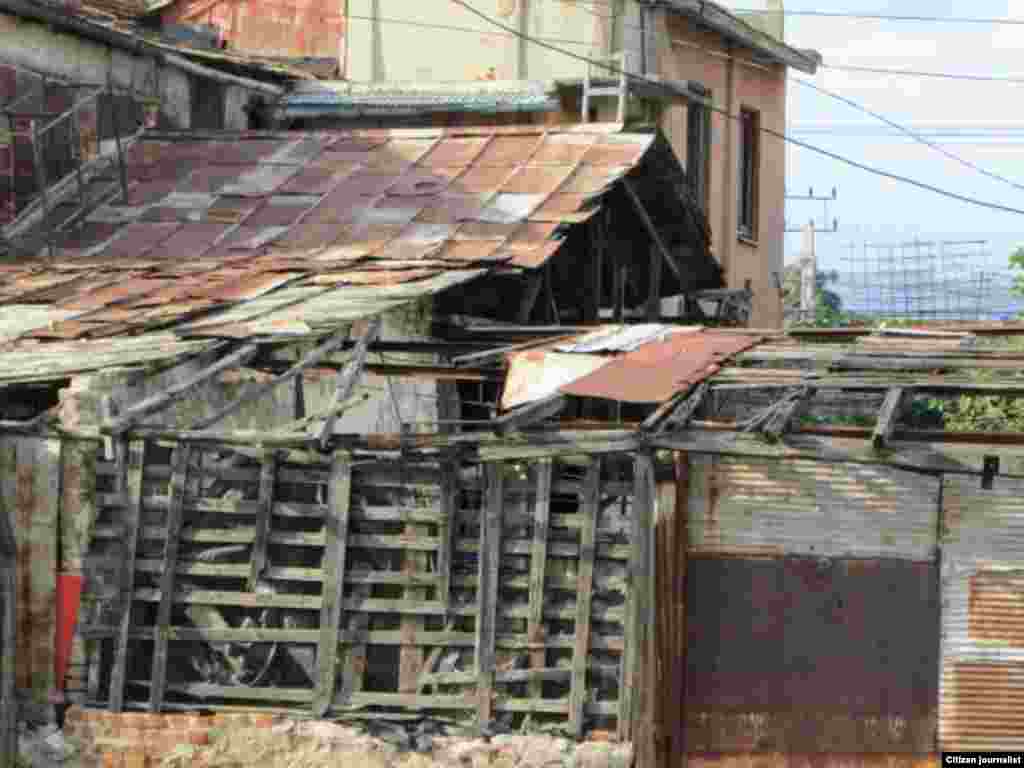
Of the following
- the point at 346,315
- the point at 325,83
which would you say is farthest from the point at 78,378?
the point at 325,83

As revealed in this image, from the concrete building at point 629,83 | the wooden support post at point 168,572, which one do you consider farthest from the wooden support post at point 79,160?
the wooden support post at point 168,572

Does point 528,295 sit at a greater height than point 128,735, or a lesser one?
greater

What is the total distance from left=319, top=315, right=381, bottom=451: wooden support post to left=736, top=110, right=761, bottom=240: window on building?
11.7 metres

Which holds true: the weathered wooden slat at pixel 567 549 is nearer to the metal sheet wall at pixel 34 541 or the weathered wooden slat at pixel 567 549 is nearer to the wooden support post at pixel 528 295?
the metal sheet wall at pixel 34 541

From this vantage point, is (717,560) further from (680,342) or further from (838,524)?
(680,342)

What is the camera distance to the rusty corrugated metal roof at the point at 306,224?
510 inches

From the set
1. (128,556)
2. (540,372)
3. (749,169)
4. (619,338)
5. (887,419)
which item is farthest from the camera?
(749,169)

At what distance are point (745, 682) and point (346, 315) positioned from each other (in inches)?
131

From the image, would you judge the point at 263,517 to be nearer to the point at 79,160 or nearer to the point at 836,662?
the point at 836,662

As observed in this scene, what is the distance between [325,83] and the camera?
18.8 meters

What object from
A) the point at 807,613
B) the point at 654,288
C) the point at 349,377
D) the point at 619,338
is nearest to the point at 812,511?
the point at 807,613

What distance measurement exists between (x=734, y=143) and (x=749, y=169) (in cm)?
78

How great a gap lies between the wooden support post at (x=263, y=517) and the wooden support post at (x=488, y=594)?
3.62 ft

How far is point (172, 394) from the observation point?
10.6 meters
